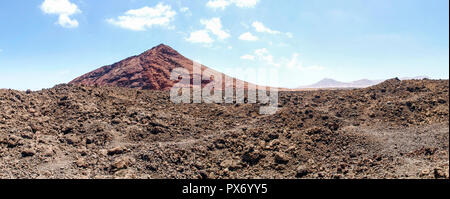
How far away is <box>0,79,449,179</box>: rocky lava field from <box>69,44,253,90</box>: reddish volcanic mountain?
47.8ft

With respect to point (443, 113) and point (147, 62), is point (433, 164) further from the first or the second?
point (147, 62)

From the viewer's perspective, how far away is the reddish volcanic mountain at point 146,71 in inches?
1135

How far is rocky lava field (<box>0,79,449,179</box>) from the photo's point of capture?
811 cm

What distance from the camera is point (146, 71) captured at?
99.9 feet

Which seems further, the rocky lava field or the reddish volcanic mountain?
the reddish volcanic mountain

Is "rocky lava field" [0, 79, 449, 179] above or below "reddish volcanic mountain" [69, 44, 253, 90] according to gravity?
below

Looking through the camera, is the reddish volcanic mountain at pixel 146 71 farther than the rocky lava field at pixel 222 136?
Yes

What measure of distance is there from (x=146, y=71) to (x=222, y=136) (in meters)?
22.1

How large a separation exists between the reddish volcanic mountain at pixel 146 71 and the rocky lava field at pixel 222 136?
14.6m
